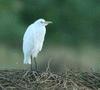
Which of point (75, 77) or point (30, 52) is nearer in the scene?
point (75, 77)

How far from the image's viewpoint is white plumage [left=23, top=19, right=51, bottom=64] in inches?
382

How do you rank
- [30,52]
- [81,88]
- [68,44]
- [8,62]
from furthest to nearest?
[68,44] → [8,62] → [30,52] → [81,88]

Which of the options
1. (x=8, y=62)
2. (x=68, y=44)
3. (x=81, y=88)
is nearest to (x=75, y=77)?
(x=81, y=88)

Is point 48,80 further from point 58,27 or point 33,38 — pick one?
point 58,27

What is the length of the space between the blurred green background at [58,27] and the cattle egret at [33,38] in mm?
5421

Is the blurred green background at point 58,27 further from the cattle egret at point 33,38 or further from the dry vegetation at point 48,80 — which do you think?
the dry vegetation at point 48,80

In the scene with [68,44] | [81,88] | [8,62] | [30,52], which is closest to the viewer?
[81,88]

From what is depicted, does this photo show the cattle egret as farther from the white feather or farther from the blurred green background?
the blurred green background

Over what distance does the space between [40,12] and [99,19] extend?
1.38 meters

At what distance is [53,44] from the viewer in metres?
16.8

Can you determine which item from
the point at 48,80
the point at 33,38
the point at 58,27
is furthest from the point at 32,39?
the point at 58,27

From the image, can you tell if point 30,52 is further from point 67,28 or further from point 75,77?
point 67,28

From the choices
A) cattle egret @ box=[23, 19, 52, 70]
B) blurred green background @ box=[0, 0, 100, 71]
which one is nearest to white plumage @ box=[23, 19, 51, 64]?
cattle egret @ box=[23, 19, 52, 70]

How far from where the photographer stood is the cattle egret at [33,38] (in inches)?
383
